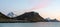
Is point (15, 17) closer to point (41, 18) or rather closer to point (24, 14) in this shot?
point (24, 14)

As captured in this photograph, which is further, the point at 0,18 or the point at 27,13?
the point at 0,18

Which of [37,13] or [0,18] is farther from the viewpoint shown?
[0,18]

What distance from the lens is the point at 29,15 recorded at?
10227 mm

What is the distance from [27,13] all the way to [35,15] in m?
0.41

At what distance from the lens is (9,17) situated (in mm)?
10977

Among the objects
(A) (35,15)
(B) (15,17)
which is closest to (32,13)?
(A) (35,15)

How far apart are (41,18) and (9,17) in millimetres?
1726

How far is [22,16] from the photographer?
1027cm

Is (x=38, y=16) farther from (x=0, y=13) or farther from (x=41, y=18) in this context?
(x=0, y=13)

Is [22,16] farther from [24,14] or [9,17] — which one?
[9,17]

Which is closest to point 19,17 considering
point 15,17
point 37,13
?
point 15,17

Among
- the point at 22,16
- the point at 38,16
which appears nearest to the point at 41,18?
the point at 38,16

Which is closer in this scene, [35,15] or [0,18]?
[35,15]

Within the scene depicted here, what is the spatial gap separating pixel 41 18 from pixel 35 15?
0.42 metres
